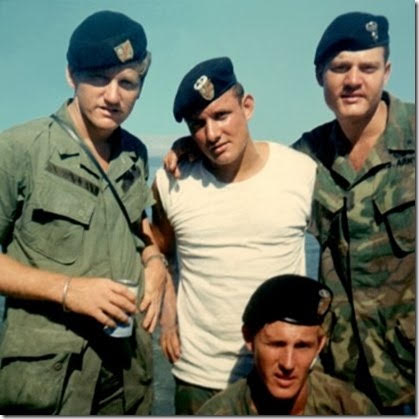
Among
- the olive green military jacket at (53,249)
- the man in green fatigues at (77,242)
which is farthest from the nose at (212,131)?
the olive green military jacket at (53,249)

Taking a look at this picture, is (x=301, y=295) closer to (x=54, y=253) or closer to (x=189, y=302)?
(x=189, y=302)

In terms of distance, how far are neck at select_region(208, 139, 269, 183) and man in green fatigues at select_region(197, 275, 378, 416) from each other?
50cm

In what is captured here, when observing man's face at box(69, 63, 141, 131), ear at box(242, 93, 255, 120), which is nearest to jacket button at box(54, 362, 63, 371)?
man's face at box(69, 63, 141, 131)

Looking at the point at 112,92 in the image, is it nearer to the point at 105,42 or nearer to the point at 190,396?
the point at 105,42

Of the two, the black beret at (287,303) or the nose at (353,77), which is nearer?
the black beret at (287,303)

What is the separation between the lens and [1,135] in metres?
2.29

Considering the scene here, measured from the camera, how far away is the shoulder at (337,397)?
237cm

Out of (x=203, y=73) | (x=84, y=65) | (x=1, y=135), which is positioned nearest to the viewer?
(x=1, y=135)

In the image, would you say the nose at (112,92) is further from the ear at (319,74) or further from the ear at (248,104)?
the ear at (319,74)

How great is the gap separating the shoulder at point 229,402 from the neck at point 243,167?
90 cm

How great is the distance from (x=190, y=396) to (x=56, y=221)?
3.27ft

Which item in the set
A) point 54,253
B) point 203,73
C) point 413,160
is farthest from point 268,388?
point 203,73

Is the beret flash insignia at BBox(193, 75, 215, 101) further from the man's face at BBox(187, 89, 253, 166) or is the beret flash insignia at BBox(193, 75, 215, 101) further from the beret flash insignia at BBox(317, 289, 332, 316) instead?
the beret flash insignia at BBox(317, 289, 332, 316)

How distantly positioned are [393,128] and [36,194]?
63.6 inches
